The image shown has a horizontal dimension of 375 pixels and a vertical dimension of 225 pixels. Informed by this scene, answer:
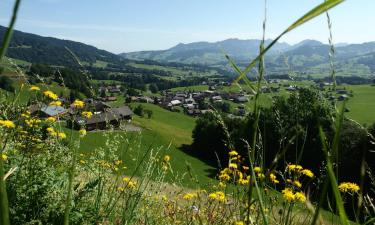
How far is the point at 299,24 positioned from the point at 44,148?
3.21 meters

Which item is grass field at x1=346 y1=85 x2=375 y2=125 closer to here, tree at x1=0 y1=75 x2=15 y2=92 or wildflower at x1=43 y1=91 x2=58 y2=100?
tree at x1=0 y1=75 x2=15 y2=92

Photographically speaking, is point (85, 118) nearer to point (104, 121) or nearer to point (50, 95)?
point (50, 95)

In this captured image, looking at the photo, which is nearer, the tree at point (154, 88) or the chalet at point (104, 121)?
the chalet at point (104, 121)

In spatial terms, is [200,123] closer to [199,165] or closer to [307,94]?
[199,165]

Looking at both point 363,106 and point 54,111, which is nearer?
point 54,111

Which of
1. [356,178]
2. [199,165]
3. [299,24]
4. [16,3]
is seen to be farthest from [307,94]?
[199,165]

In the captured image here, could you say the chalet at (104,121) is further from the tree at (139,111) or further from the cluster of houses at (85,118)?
the tree at (139,111)

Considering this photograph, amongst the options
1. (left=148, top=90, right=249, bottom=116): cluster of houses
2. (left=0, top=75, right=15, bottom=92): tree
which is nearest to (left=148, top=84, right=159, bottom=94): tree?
(left=148, top=90, right=249, bottom=116): cluster of houses

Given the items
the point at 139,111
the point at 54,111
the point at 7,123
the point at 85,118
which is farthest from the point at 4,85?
the point at 139,111

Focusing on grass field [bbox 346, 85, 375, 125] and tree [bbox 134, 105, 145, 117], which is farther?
tree [bbox 134, 105, 145, 117]

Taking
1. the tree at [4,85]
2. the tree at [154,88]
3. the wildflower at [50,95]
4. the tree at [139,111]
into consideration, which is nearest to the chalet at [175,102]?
the tree at [154,88]

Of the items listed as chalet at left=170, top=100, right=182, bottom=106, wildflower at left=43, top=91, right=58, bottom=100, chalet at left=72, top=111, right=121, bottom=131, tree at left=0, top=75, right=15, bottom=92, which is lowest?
chalet at left=170, top=100, right=182, bottom=106

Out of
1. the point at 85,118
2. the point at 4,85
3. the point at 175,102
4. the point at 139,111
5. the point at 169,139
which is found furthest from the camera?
the point at 175,102

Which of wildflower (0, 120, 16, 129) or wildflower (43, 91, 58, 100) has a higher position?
wildflower (43, 91, 58, 100)
